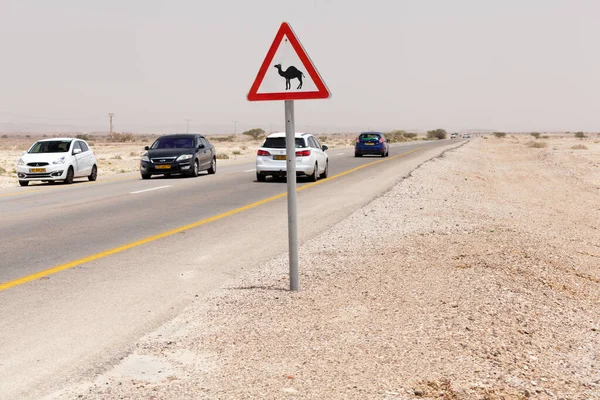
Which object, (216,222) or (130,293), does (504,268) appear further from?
(216,222)

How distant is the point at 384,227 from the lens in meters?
11.2

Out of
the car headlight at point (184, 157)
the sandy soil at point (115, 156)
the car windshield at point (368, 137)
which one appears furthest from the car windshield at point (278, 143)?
the car windshield at point (368, 137)

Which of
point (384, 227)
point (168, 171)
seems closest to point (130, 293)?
point (384, 227)

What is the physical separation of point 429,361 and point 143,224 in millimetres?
8750

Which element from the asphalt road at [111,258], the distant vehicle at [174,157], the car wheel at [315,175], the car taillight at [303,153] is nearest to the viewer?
the asphalt road at [111,258]

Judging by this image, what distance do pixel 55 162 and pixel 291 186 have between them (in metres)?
18.6

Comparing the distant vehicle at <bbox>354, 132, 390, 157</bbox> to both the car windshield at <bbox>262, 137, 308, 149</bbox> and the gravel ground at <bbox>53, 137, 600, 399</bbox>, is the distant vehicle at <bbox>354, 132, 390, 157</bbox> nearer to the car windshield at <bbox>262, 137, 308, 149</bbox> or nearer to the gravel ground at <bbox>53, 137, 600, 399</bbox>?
the car windshield at <bbox>262, 137, 308, 149</bbox>

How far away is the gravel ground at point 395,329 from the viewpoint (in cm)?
418

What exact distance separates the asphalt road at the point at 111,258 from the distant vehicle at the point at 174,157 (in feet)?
16.2

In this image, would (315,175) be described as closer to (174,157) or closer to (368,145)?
(174,157)

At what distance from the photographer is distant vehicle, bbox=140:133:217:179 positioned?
24.4 metres

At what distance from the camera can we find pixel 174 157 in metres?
24.5

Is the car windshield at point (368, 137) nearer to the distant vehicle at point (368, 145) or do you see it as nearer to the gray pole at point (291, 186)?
the distant vehicle at point (368, 145)

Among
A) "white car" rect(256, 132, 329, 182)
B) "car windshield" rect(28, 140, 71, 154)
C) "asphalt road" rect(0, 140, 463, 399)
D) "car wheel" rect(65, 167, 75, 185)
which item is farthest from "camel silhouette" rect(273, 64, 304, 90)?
"car windshield" rect(28, 140, 71, 154)
